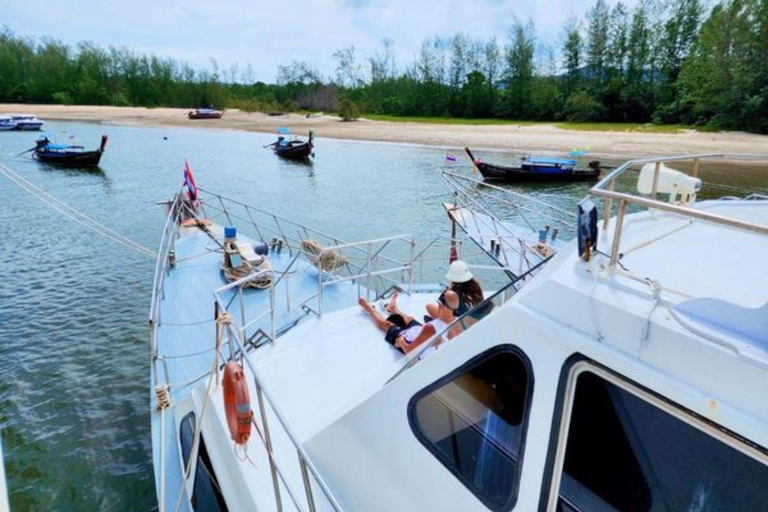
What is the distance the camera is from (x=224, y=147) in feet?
156

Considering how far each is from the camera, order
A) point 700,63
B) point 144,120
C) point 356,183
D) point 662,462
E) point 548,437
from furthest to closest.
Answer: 1. point 144,120
2. point 700,63
3. point 356,183
4. point 548,437
5. point 662,462

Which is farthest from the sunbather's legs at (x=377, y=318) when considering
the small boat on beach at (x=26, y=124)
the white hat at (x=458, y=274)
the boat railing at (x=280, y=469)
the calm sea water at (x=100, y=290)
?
the small boat on beach at (x=26, y=124)

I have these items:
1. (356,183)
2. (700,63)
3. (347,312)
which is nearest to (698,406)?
(347,312)

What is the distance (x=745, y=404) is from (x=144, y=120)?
88663 millimetres

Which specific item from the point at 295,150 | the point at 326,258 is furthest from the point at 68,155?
the point at 326,258

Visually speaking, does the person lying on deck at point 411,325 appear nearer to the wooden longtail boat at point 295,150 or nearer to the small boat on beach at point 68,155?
the small boat on beach at point 68,155

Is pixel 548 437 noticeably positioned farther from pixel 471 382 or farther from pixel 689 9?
pixel 689 9

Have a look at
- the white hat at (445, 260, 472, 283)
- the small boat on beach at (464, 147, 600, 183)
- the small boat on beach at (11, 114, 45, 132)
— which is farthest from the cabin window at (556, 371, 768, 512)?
the small boat on beach at (11, 114, 45, 132)

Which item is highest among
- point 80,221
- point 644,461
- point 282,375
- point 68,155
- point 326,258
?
point 644,461

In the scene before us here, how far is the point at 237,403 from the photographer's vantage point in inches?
100

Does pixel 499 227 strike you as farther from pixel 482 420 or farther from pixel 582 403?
pixel 582 403

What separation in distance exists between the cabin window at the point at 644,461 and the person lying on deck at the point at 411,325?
63.0 inches

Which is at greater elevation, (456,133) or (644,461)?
(456,133)

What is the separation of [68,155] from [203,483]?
35723 millimetres
